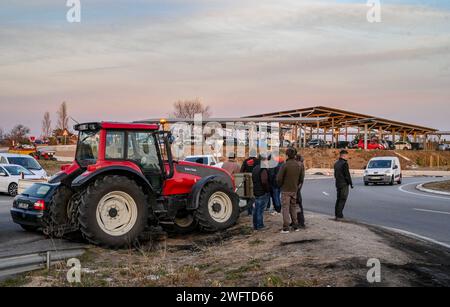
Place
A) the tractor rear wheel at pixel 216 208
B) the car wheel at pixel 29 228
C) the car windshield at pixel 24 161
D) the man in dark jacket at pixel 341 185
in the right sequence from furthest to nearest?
the car windshield at pixel 24 161 → the man in dark jacket at pixel 341 185 → the car wheel at pixel 29 228 → the tractor rear wheel at pixel 216 208

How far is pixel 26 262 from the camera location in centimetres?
1012

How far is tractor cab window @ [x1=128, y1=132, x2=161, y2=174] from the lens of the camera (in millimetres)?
13250

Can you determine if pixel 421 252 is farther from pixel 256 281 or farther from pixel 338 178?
pixel 338 178

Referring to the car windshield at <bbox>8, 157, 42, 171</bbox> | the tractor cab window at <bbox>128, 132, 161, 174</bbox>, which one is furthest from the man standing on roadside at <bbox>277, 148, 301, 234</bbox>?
the car windshield at <bbox>8, 157, 42, 171</bbox>

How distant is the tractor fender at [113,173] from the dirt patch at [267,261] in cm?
126

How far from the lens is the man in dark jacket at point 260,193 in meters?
14.0

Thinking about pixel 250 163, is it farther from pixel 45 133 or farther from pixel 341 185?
pixel 45 133

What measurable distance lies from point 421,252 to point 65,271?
615 centimetres

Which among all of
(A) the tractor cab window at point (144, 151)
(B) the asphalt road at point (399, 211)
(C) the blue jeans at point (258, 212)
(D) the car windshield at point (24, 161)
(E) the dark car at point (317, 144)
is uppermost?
(E) the dark car at point (317, 144)

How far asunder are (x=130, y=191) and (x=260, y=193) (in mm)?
3212

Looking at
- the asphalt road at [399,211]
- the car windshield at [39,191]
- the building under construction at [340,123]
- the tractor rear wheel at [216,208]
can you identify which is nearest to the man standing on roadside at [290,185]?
the tractor rear wheel at [216,208]

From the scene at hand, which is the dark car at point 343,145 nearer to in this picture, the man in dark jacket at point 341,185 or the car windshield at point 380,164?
the car windshield at point 380,164

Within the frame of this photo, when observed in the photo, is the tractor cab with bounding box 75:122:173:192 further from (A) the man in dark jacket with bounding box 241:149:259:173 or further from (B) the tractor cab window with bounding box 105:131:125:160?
(A) the man in dark jacket with bounding box 241:149:259:173
